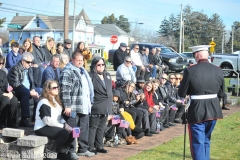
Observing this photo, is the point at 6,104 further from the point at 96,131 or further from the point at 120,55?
the point at 120,55

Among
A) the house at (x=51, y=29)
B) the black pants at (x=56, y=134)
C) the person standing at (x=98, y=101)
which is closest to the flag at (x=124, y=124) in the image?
the person standing at (x=98, y=101)

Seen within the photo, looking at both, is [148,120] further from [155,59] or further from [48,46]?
[155,59]

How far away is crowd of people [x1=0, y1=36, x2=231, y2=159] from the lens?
7883 millimetres

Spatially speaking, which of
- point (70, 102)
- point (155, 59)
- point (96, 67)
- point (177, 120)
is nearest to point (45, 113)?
point (70, 102)

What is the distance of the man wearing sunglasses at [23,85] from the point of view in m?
9.58

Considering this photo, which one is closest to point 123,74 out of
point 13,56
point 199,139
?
point 13,56

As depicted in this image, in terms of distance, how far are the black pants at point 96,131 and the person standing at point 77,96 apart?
0.80 ft

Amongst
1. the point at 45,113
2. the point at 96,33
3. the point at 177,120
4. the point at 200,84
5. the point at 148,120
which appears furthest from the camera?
the point at 96,33

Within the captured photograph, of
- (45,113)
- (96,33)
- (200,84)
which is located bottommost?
(45,113)

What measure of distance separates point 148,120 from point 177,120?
9.87 ft

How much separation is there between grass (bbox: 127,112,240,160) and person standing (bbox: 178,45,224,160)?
1.66 meters

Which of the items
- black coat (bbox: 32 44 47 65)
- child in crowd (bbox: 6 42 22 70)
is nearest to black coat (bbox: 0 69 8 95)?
black coat (bbox: 32 44 47 65)

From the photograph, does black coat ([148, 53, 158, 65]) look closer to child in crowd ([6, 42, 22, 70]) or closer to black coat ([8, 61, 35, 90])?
child in crowd ([6, 42, 22, 70])

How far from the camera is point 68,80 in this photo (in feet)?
26.3
